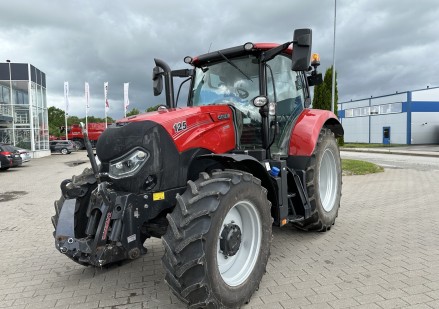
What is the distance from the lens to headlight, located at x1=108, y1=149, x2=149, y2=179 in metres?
3.15

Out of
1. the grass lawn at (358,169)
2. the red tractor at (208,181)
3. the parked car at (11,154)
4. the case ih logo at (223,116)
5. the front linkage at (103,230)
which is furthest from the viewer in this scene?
the parked car at (11,154)

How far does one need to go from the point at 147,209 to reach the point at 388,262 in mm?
2827

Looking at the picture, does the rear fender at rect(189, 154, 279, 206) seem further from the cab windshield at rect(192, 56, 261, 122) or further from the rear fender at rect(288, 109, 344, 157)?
the rear fender at rect(288, 109, 344, 157)

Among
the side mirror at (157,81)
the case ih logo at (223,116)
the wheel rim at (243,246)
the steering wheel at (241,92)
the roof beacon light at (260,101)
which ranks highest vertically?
the side mirror at (157,81)

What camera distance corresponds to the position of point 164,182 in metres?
3.26

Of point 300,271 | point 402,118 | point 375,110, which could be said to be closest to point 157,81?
point 300,271

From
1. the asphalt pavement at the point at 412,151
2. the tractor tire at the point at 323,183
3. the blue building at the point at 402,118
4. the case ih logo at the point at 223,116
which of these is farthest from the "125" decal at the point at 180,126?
the blue building at the point at 402,118

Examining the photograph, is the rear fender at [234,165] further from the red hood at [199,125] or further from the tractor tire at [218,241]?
the tractor tire at [218,241]

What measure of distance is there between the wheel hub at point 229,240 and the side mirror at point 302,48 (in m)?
1.75

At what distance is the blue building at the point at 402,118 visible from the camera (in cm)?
3788

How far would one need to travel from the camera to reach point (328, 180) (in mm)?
5586

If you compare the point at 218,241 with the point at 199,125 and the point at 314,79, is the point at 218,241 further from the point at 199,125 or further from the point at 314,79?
the point at 314,79

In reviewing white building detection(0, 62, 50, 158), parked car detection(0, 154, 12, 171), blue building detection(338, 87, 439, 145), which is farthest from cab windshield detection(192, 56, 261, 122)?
blue building detection(338, 87, 439, 145)

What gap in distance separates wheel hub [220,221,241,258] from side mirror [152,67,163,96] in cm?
231
